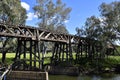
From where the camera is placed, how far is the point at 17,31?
2716cm

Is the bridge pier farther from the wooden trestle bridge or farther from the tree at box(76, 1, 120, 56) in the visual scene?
the tree at box(76, 1, 120, 56)

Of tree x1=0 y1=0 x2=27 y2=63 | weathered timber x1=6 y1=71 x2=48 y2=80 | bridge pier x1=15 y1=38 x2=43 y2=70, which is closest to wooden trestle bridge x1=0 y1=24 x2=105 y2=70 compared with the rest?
bridge pier x1=15 y1=38 x2=43 y2=70

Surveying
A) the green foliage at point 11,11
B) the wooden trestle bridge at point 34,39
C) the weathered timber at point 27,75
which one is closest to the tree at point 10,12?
the green foliage at point 11,11

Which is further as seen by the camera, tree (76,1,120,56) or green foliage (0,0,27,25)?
tree (76,1,120,56)

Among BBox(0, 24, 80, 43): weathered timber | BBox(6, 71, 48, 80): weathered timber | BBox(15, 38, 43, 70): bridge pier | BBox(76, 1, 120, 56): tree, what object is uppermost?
BBox(76, 1, 120, 56): tree

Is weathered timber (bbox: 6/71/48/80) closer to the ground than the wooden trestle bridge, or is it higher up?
closer to the ground

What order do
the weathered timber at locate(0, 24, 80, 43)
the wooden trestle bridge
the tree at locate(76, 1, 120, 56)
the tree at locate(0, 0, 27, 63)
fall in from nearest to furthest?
the weathered timber at locate(0, 24, 80, 43) → the wooden trestle bridge → the tree at locate(0, 0, 27, 63) → the tree at locate(76, 1, 120, 56)

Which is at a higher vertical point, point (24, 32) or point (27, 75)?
point (24, 32)

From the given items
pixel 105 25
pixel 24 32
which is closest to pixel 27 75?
pixel 24 32

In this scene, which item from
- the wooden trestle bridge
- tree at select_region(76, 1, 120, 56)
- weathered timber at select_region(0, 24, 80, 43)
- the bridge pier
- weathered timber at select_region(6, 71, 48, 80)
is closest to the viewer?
weathered timber at select_region(6, 71, 48, 80)

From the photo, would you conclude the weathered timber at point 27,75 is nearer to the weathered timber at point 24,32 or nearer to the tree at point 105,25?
the weathered timber at point 24,32

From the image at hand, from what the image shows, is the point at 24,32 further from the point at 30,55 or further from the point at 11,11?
the point at 11,11

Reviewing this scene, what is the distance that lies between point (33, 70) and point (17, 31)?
16.9ft

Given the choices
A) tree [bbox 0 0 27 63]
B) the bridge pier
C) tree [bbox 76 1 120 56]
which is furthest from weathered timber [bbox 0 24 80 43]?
tree [bbox 76 1 120 56]
